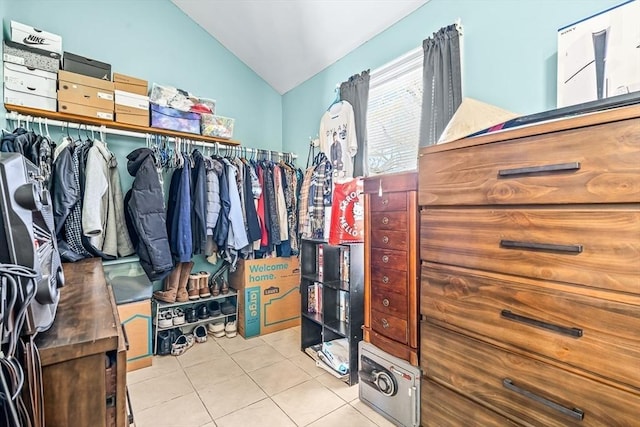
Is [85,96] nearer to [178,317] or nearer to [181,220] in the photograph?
[181,220]

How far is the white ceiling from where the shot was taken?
2.08 metres

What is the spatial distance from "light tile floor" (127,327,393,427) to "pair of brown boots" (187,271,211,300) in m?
0.42

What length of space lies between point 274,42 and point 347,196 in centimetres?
169

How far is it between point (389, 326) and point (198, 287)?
5.79 feet

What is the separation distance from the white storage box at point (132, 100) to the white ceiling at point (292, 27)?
1003 mm

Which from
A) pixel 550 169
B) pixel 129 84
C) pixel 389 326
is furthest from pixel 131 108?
pixel 550 169

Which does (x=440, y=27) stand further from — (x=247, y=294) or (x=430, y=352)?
(x=247, y=294)

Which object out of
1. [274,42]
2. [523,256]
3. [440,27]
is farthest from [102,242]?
[440,27]

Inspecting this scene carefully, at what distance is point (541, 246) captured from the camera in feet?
3.15

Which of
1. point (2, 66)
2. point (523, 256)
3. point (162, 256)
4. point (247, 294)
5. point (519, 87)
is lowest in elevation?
point (247, 294)

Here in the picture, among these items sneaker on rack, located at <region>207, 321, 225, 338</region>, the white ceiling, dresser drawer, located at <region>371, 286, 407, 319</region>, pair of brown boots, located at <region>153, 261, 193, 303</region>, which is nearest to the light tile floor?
sneaker on rack, located at <region>207, 321, 225, 338</region>

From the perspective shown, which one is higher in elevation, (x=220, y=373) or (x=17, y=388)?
(x=17, y=388)

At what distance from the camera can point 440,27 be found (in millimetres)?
1809

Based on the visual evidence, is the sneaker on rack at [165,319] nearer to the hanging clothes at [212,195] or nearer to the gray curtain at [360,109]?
the hanging clothes at [212,195]
